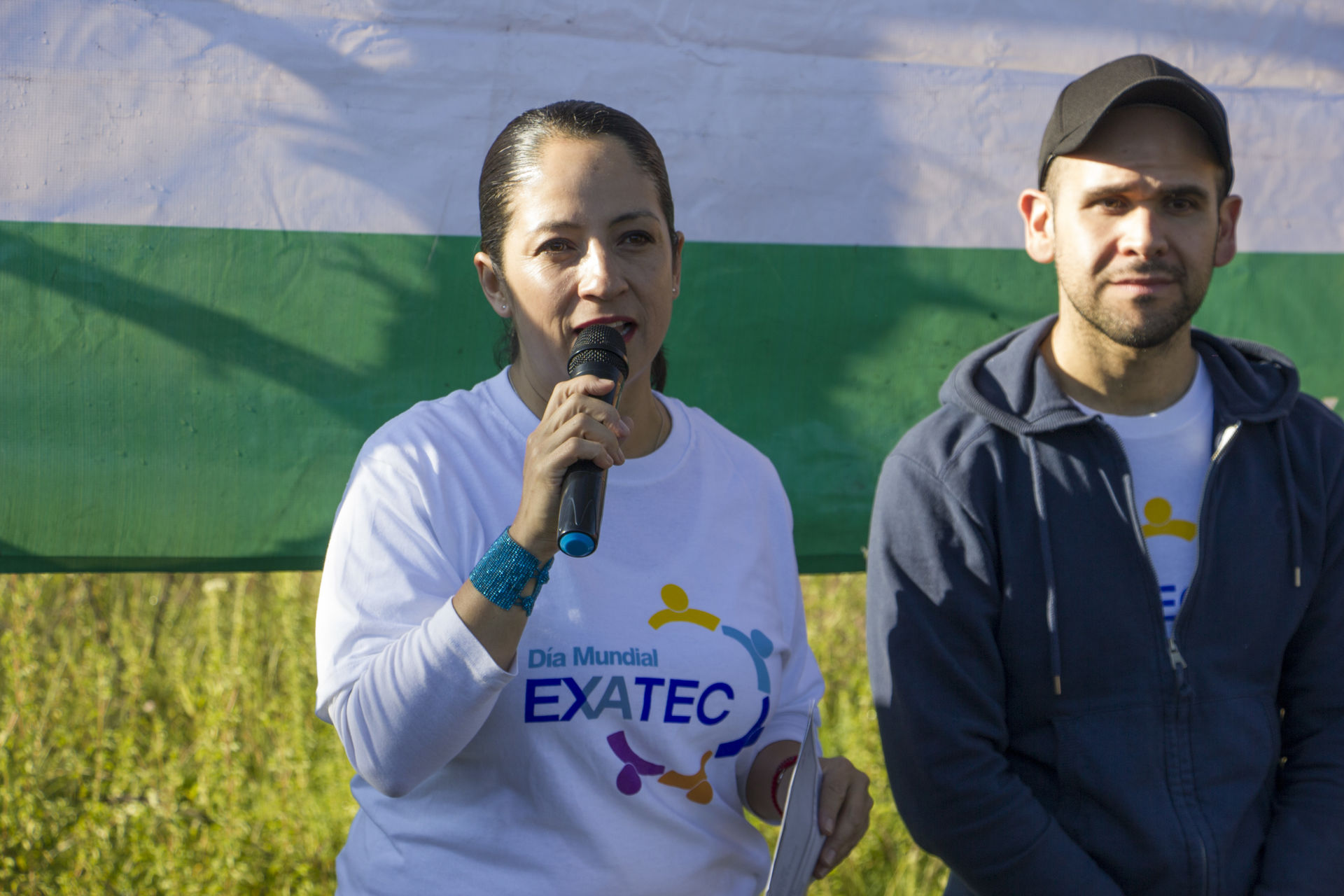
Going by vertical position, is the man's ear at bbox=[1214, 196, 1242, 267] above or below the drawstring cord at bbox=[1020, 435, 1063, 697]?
above

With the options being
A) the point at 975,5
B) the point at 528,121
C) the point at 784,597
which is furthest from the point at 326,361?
the point at 975,5

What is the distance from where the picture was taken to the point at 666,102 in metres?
2.50

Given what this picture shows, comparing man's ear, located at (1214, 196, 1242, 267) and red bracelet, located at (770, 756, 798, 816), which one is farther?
man's ear, located at (1214, 196, 1242, 267)

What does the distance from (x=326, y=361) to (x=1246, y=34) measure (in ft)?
8.20

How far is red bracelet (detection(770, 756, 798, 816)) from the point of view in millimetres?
1670

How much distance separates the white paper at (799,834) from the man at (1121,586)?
0.37 meters

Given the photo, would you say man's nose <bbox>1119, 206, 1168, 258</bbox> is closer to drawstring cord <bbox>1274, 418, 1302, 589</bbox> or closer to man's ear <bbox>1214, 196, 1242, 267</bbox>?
man's ear <bbox>1214, 196, 1242, 267</bbox>

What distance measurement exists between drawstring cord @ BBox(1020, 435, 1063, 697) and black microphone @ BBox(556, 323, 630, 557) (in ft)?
2.97

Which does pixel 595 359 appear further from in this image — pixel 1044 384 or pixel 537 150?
pixel 1044 384

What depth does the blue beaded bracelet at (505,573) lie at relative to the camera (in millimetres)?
1299

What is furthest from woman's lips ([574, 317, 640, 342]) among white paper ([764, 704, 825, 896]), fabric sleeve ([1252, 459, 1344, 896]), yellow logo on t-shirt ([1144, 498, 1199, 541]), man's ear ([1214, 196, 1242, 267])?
fabric sleeve ([1252, 459, 1344, 896])

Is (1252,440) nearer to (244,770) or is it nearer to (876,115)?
(876,115)

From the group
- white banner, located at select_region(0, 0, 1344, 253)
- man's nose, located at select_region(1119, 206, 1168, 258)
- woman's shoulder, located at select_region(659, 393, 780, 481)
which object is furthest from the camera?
white banner, located at select_region(0, 0, 1344, 253)

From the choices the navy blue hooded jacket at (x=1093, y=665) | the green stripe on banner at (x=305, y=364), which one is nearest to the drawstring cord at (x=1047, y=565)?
the navy blue hooded jacket at (x=1093, y=665)
